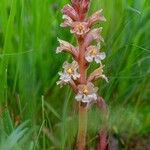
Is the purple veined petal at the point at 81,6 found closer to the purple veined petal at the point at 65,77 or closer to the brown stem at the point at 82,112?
the brown stem at the point at 82,112

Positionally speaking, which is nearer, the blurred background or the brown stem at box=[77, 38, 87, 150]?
the brown stem at box=[77, 38, 87, 150]

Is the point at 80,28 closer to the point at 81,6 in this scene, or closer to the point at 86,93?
the point at 81,6

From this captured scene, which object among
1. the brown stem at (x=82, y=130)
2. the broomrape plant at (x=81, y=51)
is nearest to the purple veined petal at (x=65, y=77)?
the broomrape plant at (x=81, y=51)

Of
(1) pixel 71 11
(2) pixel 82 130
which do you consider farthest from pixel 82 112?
(1) pixel 71 11

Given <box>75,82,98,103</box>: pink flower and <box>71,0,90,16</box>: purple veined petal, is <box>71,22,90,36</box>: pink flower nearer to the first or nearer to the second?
<box>71,0,90,16</box>: purple veined petal

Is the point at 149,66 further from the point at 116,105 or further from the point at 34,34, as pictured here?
the point at 34,34

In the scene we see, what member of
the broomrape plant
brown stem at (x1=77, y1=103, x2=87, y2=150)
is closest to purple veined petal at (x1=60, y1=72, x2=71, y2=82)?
the broomrape plant
